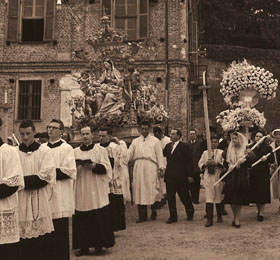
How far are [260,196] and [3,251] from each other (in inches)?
233

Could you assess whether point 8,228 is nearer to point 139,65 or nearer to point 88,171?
point 88,171

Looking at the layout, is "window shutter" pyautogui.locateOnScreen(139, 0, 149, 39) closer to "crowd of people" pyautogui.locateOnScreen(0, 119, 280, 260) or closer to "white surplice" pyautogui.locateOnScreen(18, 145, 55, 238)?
"crowd of people" pyautogui.locateOnScreen(0, 119, 280, 260)

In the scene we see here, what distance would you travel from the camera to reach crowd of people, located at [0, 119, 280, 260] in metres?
5.64

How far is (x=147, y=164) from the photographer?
10336 millimetres

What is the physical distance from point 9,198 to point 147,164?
5.46 meters

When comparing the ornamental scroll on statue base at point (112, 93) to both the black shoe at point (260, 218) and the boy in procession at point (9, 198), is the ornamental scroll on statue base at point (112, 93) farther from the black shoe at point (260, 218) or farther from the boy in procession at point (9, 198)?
the boy in procession at point (9, 198)

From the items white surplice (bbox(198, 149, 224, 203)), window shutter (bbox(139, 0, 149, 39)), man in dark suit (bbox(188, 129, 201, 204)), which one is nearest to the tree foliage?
window shutter (bbox(139, 0, 149, 39))

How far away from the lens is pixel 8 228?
198 inches

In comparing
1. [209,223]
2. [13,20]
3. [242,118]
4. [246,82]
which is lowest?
[209,223]

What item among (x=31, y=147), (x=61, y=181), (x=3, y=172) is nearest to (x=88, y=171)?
(x=61, y=181)

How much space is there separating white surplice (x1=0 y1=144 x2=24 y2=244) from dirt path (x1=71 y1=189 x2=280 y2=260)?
2.18m

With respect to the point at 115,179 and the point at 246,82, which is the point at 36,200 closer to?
the point at 115,179

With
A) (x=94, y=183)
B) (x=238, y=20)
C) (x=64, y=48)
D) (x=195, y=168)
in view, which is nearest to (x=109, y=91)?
(x=195, y=168)

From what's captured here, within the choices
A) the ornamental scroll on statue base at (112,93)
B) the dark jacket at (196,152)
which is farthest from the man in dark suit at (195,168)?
the ornamental scroll on statue base at (112,93)
